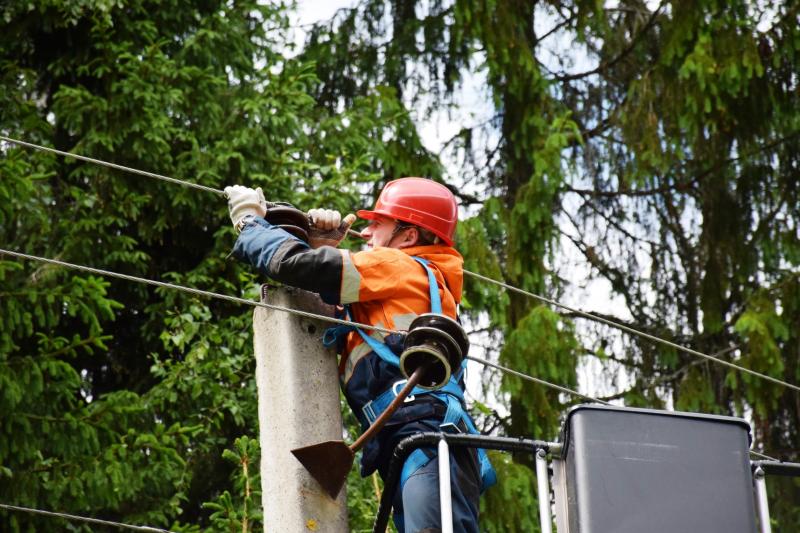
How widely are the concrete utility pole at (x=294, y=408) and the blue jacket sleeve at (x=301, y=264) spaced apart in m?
0.08

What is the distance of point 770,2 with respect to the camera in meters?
11.2

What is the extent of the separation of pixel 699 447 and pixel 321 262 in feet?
4.37

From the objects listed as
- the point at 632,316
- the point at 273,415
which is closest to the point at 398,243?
the point at 273,415

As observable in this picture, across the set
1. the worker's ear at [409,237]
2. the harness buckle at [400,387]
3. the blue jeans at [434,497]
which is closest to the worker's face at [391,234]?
the worker's ear at [409,237]

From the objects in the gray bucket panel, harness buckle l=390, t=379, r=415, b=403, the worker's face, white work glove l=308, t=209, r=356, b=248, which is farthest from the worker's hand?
the gray bucket panel

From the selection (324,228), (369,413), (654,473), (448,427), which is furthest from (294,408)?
A: (654,473)

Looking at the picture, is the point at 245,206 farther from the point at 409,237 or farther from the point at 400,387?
the point at 400,387

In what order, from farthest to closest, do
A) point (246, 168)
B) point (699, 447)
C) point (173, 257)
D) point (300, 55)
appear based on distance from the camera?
1. point (300, 55)
2. point (173, 257)
3. point (246, 168)
4. point (699, 447)

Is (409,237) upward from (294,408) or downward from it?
upward

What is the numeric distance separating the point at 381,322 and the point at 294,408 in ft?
1.54

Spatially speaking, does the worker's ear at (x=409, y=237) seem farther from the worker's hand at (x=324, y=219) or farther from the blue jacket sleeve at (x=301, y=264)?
the blue jacket sleeve at (x=301, y=264)

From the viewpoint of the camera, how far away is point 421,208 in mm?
4742

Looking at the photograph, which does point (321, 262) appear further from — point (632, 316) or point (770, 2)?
point (632, 316)

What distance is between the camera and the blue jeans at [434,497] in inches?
153
